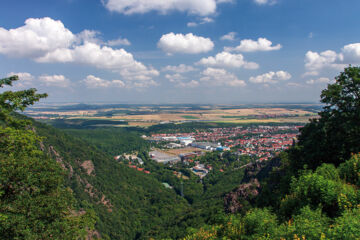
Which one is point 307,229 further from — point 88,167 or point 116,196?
point 88,167

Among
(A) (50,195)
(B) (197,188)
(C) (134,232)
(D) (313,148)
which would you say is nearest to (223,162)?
(B) (197,188)

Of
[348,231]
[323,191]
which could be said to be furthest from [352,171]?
[348,231]

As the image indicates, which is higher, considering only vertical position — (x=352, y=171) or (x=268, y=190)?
(x=352, y=171)

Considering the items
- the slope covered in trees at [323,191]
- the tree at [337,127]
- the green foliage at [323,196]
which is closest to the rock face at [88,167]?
the slope covered in trees at [323,191]

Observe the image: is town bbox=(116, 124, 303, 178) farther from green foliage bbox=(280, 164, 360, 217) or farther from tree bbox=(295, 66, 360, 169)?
green foliage bbox=(280, 164, 360, 217)

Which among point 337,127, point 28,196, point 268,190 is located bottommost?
point 268,190

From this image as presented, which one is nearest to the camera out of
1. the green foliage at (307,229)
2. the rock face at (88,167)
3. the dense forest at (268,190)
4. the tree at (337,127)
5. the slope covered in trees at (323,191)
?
the green foliage at (307,229)

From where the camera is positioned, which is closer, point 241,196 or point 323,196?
point 323,196

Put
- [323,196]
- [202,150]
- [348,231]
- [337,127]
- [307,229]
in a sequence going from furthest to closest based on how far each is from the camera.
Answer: [202,150] < [337,127] < [323,196] < [307,229] < [348,231]

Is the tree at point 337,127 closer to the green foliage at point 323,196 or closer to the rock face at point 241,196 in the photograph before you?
the green foliage at point 323,196

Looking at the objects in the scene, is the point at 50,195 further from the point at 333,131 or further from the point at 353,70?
the point at 353,70
